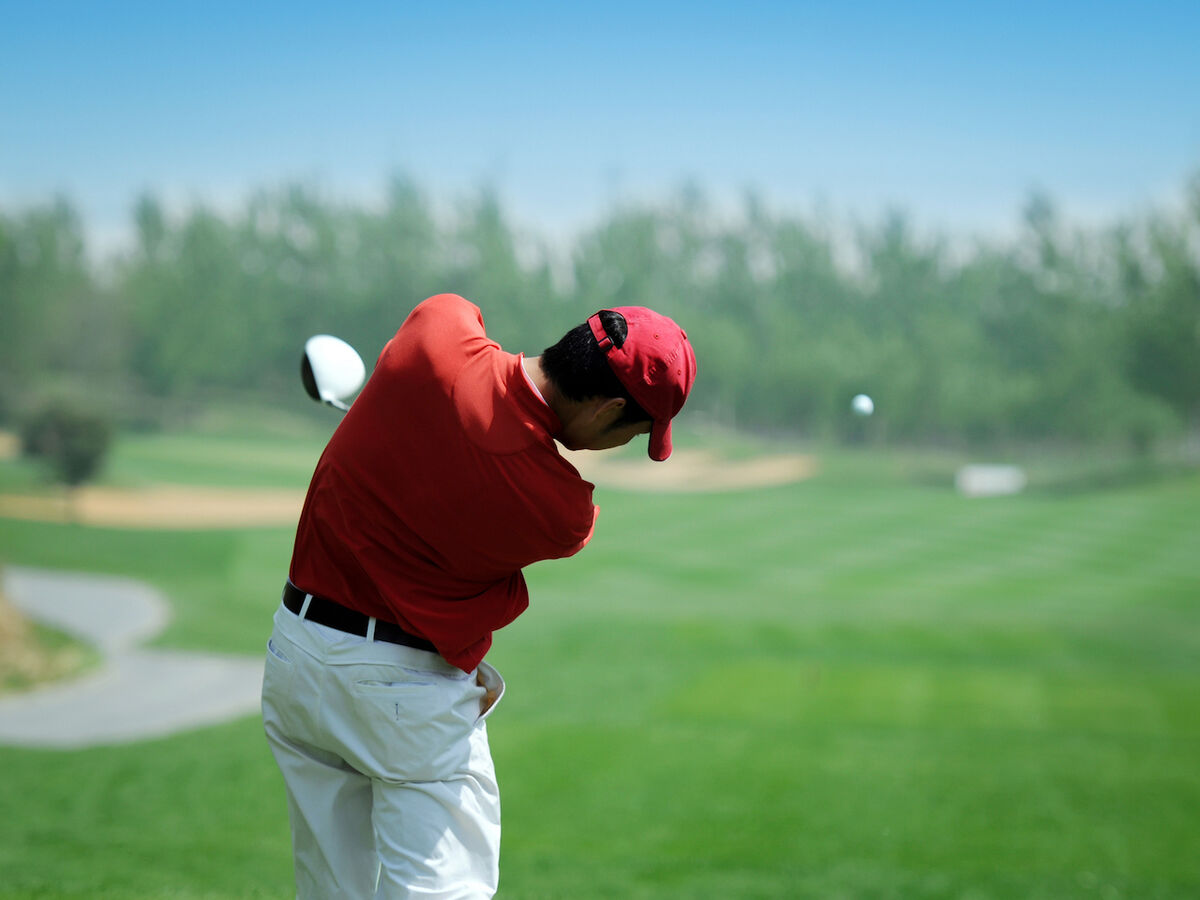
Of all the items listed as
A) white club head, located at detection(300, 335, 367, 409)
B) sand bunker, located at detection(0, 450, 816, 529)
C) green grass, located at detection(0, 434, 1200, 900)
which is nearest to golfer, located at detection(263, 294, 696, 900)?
white club head, located at detection(300, 335, 367, 409)

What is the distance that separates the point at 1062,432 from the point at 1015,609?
4956mm

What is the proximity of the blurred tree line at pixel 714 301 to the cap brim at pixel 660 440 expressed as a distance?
15046 mm

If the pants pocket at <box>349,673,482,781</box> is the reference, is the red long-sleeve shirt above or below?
above

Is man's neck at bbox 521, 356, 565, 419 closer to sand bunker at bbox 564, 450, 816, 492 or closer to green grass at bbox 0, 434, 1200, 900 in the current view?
green grass at bbox 0, 434, 1200, 900

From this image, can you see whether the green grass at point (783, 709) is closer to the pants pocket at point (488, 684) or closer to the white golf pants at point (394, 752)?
the white golf pants at point (394, 752)

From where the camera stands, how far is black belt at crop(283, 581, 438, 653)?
1562 mm

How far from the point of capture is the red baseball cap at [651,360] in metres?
1.43

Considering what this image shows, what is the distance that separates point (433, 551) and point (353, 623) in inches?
6.6

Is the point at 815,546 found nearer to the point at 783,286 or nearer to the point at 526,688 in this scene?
the point at 783,286

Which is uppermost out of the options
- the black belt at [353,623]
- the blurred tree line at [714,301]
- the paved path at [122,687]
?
the black belt at [353,623]

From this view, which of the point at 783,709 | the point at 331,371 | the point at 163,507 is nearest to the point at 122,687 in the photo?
the point at 783,709

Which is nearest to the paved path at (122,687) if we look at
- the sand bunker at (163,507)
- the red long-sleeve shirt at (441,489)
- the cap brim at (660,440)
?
the sand bunker at (163,507)

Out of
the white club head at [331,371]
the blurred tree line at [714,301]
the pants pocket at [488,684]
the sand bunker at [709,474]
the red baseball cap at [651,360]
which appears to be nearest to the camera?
the red baseball cap at [651,360]

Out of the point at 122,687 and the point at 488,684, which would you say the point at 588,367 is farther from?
the point at 122,687
